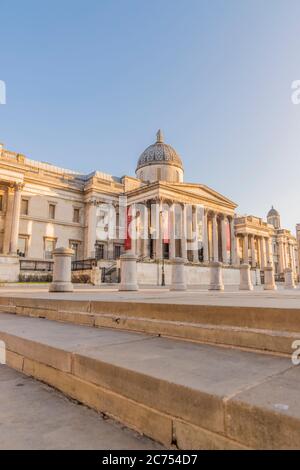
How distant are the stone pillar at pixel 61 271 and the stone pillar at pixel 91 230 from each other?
27.5 m

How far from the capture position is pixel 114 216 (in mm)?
42406

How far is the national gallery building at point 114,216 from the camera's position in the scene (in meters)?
33.0

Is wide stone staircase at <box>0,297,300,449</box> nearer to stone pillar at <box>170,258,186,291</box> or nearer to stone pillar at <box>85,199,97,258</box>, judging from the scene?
stone pillar at <box>170,258,186,291</box>

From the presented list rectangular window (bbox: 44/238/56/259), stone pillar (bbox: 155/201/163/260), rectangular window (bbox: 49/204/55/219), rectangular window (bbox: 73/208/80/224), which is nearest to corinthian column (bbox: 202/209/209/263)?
stone pillar (bbox: 155/201/163/260)

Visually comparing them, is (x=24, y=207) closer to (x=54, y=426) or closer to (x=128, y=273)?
(x=128, y=273)

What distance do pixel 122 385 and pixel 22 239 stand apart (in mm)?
37151

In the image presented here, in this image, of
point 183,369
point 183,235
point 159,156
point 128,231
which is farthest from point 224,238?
point 183,369

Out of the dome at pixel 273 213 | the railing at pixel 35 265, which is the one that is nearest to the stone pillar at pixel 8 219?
the railing at pixel 35 265

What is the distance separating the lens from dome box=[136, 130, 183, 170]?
162 ft

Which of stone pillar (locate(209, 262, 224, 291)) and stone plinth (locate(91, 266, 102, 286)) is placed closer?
stone pillar (locate(209, 262, 224, 291))

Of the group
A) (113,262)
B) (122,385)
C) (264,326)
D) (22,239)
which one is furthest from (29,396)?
(22,239)

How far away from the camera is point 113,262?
3036 centimetres

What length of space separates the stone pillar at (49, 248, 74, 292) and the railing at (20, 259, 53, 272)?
17449mm

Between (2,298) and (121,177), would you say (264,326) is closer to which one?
(2,298)
